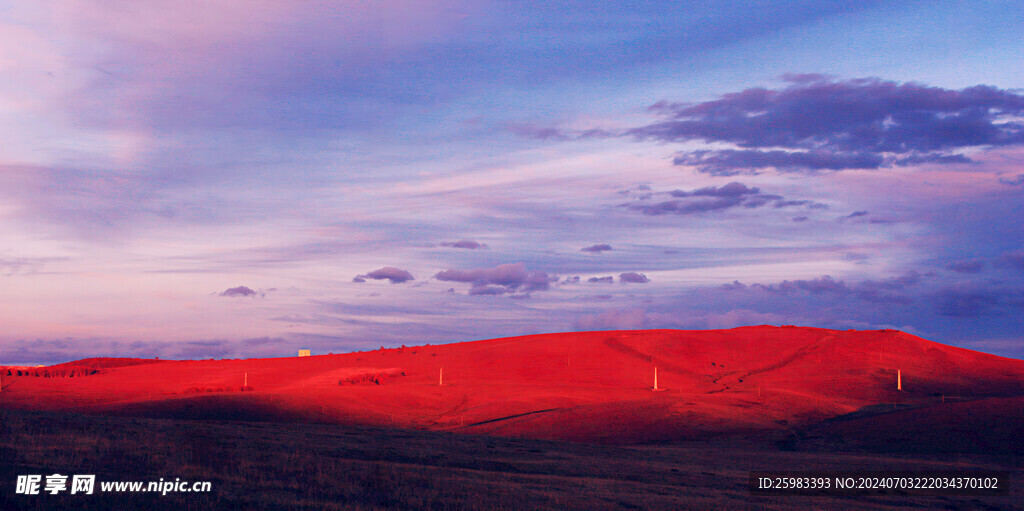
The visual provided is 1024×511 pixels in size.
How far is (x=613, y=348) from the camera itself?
90000 millimetres

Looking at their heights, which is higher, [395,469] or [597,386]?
[597,386]

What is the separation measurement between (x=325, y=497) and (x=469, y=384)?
53.5m

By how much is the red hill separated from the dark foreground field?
13338 mm

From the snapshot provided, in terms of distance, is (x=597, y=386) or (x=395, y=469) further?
(x=597, y=386)

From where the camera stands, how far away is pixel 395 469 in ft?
73.7

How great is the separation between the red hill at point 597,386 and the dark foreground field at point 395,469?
43.8ft

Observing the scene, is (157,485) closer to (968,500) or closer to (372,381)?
(968,500)

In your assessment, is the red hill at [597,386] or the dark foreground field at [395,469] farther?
the red hill at [597,386]

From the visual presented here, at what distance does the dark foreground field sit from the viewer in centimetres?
1616

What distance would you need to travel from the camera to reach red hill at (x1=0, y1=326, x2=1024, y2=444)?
5047cm

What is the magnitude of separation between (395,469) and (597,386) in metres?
51.1

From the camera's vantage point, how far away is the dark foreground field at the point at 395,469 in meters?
16.2

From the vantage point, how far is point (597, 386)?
236 ft

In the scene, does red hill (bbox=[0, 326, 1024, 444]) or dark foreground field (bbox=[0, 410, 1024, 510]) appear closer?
dark foreground field (bbox=[0, 410, 1024, 510])
